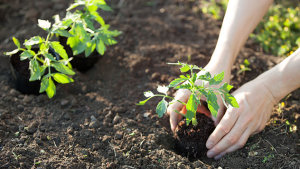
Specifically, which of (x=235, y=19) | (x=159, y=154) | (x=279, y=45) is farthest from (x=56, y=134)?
(x=279, y=45)

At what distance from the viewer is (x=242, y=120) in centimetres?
207

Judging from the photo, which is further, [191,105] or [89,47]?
[89,47]

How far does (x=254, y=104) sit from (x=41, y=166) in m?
1.30

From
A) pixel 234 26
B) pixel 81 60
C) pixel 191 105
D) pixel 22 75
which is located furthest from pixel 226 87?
pixel 22 75

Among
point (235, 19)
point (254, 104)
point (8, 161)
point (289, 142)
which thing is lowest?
point (8, 161)

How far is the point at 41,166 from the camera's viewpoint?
1.95 meters

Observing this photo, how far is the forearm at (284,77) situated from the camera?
82.3 inches

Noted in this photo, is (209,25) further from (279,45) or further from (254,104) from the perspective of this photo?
(254,104)

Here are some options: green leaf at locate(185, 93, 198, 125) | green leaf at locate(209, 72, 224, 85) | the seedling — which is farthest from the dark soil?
the seedling

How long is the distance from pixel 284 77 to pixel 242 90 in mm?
262

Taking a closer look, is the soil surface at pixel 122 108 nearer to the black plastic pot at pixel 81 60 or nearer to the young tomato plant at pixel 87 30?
the black plastic pot at pixel 81 60

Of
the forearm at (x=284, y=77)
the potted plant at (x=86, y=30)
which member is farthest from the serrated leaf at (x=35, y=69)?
the forearm at (x=284, y=77)

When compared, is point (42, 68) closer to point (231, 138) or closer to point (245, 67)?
point (231, 138)

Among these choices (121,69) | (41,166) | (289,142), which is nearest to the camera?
(41,166)
